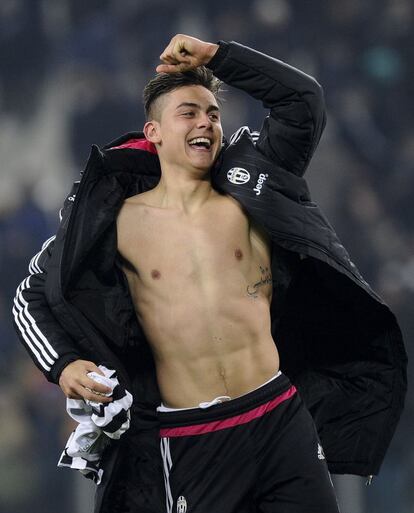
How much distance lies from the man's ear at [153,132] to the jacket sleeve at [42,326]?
0.30m

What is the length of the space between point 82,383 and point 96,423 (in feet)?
0.41

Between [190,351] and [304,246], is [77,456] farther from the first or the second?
[304,246]

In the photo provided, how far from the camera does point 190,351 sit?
318 centimetres

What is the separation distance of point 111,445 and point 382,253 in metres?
2.59

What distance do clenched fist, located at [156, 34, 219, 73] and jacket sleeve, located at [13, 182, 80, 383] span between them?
1.43ft

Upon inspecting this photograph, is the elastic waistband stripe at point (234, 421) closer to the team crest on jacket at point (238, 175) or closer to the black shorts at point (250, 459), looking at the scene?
the black shorts at point (250, 459)

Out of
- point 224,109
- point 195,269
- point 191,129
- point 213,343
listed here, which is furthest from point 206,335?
point 224,109

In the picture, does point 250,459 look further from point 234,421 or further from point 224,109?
point 224,109

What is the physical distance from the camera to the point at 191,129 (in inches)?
130

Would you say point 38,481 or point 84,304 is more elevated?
point 84,304

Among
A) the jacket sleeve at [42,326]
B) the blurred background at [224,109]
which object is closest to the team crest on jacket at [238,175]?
the jacket sleeve at [42,326]

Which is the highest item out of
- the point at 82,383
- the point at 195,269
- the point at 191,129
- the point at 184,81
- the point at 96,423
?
the point at 184,81

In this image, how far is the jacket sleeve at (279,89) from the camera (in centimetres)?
315

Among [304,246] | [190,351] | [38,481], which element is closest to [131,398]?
[190,351]
